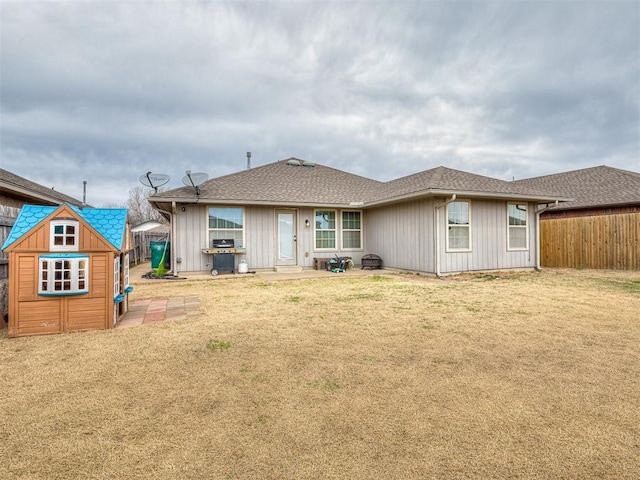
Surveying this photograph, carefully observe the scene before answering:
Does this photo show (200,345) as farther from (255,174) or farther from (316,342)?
(255,174)

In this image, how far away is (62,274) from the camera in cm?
375

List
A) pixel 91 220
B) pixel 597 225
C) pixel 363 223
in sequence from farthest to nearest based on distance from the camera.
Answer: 1. pixel 363 223
2. pixel 597 225
3. pixel 91 220

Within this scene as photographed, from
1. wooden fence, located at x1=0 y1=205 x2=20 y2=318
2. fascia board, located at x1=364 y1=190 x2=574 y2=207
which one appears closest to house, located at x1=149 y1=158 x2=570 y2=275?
fascia board, located at x1=364 y1=190 x2=574 y2=207

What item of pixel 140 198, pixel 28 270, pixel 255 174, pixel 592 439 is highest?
pixel 140 198

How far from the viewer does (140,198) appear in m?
35.3

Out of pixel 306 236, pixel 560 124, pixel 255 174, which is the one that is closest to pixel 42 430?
pixel 306 236

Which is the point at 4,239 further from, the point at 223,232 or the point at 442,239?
the point at 442,239

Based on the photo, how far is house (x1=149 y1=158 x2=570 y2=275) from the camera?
9.26 metres

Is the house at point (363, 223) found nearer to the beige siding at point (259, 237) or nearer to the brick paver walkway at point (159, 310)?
the beige siding at point (259, 237)

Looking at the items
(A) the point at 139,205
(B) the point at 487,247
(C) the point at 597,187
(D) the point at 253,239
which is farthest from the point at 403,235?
(A) the point at 139,205

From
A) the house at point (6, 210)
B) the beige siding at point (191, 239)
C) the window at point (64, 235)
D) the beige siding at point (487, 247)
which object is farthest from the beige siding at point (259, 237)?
the window at point (64, 235)

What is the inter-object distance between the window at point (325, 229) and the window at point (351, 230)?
419mm

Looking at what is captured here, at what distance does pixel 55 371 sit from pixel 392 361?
297 centimetres

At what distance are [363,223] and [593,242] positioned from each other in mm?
8144
